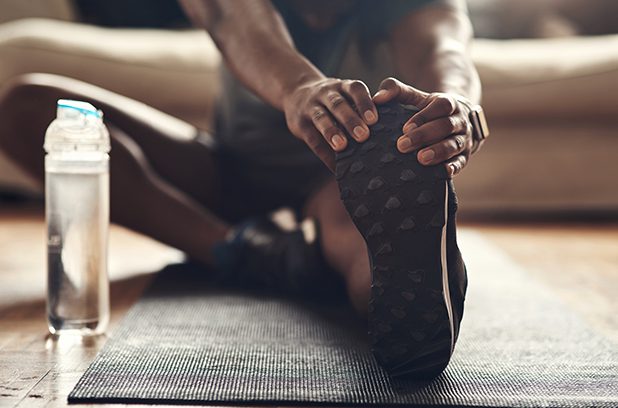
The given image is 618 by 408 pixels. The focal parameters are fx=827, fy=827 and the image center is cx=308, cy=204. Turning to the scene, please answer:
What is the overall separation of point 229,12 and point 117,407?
0.58 metres

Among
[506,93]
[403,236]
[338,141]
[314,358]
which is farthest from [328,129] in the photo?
[506,93]

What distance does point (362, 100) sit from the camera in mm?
750

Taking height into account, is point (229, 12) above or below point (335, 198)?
Answer: above

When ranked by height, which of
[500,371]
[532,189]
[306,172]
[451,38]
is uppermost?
[451,38]

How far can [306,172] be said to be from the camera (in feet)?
4.29

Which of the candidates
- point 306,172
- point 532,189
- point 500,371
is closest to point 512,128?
point 532,189

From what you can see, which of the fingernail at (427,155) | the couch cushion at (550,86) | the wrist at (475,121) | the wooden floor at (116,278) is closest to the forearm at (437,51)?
the wrist at (475,121)

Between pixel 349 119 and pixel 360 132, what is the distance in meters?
0.02

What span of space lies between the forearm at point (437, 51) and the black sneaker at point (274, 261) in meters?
0.26

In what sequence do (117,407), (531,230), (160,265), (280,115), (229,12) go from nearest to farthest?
(117,407), (229,12), (280,115), (160,265), (531,230)

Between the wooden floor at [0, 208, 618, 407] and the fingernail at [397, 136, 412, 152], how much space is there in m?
0.36

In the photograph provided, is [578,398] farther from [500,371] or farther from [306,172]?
[306,172]

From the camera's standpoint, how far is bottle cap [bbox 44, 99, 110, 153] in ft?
2.88

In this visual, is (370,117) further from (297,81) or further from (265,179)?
(265,179)
